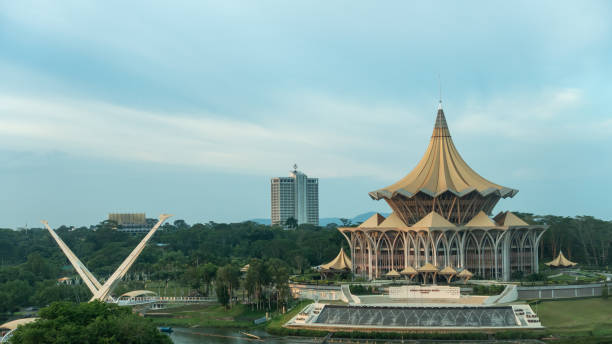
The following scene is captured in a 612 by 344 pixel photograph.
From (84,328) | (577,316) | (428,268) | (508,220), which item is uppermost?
(508,220)

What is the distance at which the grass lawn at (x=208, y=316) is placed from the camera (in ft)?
181

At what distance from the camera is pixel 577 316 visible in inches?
1948

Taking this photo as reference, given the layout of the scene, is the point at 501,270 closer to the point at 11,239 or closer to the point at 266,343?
the point at 266,343

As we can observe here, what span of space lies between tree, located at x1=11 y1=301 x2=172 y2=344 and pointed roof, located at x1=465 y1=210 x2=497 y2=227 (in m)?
36.3

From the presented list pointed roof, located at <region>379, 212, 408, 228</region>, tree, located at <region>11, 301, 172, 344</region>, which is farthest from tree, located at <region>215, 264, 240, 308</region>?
tree, located at <region>11, 301, 172, 344</region>

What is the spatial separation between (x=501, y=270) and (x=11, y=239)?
84.2 metres

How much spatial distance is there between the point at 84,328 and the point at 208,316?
25.0m

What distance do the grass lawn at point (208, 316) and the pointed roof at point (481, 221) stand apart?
20538 mm

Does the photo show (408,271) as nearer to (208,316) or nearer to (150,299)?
(208,316)

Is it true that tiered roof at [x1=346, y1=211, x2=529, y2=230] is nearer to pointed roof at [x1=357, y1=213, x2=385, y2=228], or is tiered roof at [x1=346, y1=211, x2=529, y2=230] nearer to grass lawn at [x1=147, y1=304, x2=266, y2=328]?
pointed roof at [x1=357, y1=213, x2=385, y2=228]

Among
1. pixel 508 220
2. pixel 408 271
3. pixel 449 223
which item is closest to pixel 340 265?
pixel 408 271

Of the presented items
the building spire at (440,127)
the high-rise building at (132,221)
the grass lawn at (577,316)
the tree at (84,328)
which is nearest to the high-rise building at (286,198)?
the high-rise building at (132,221)

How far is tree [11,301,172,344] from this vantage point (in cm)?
3294

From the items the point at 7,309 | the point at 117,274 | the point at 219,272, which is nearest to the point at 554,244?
the point at 219,272
